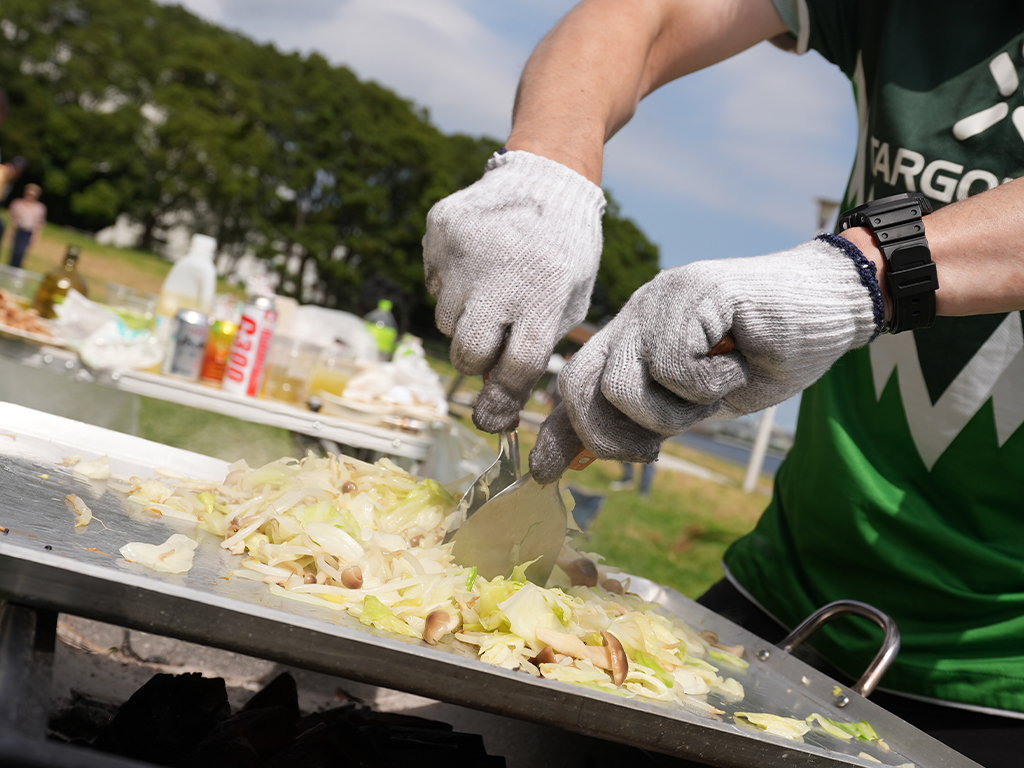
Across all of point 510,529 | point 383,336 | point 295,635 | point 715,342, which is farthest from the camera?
point 383,336

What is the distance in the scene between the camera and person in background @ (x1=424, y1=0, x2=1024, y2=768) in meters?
1.27

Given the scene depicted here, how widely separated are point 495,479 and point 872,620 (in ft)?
2.85

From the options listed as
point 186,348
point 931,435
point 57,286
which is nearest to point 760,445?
point 186,348

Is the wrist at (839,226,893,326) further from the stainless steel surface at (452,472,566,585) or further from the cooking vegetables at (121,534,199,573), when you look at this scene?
the cooking vegetables at (121,534,199,573)

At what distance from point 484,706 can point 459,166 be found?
40647mm

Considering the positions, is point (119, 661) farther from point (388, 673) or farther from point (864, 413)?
point (864, 413)

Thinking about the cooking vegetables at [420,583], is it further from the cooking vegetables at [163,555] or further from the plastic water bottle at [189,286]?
the plastic water bottle at [189,286]

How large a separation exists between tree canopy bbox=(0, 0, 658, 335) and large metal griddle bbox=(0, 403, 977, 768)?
29.8m

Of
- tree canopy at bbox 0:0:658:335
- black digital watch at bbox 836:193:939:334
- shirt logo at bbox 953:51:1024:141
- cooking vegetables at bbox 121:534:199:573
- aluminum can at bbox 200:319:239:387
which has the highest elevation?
tree canopy at bbox 0:0:658:335

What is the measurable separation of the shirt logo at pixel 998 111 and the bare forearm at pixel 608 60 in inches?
24.0

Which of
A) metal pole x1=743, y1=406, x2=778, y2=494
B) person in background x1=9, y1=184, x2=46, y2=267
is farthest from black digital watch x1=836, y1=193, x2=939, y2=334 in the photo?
person in background x1=9, y1=184, x2=46, y2=267

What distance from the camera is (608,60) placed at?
6.22 feet

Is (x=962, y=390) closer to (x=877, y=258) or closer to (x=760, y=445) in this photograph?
(x=877, y=258)

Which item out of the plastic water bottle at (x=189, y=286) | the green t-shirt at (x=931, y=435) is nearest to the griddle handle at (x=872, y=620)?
the green t-shirt at (x=931, y=435)
